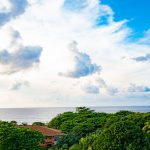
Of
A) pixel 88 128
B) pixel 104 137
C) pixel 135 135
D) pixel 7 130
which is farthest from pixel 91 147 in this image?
pixel 88 128

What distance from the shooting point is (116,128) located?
36375 millimetres

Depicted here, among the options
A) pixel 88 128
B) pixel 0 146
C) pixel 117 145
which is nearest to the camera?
pixel 117 145

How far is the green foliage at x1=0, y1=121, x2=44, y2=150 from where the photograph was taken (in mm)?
37906

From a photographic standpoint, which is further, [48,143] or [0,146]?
[48,143]

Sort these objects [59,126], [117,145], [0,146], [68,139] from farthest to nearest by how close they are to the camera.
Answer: [59,126] < [68,139] < [0,146] < [117,145]

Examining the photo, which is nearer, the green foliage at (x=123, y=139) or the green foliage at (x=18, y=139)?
the green foliage at (x=123, y=139)

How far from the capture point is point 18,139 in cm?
3850

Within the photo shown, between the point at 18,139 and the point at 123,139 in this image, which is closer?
the point at 123,139

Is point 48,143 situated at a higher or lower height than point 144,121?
lower

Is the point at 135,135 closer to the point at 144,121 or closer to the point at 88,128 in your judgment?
the point at 144,121

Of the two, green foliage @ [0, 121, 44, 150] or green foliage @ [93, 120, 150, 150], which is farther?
green foliage @ [0, 121, 44, 150]

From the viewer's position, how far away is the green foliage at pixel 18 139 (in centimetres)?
3791

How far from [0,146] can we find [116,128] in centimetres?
1182

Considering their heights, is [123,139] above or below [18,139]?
above
